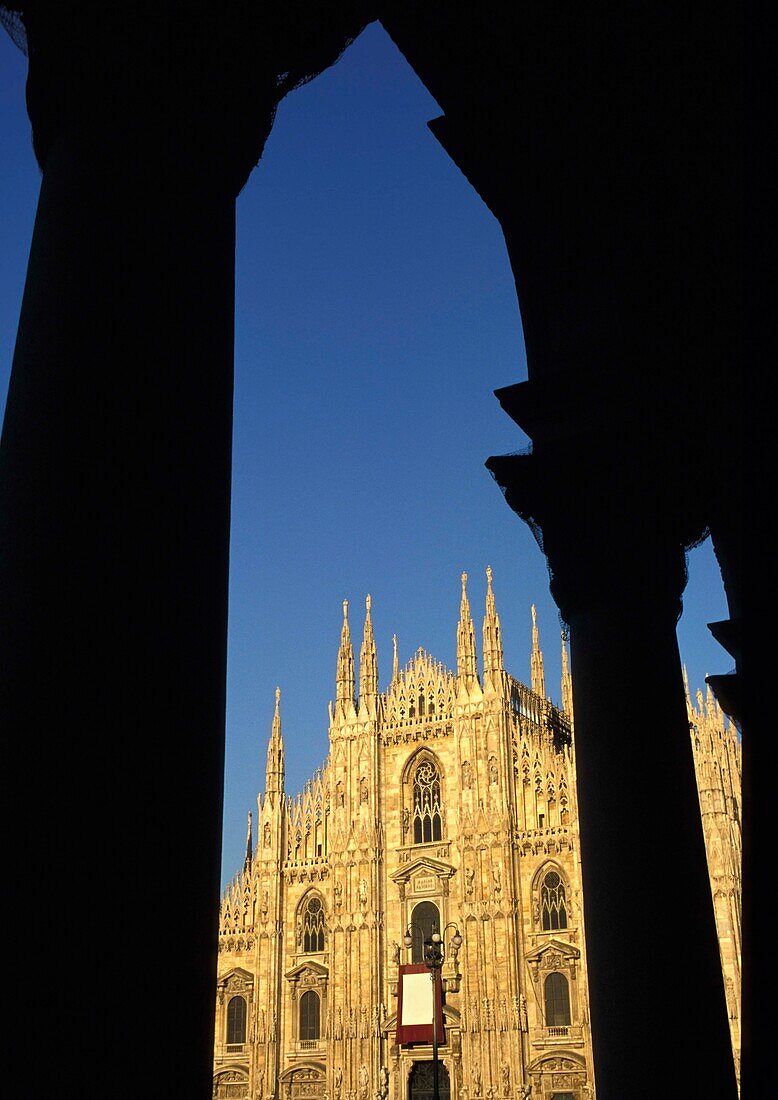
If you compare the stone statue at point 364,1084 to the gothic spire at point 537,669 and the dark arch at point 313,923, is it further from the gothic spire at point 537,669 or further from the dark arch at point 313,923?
the gothic spire at point 537,669

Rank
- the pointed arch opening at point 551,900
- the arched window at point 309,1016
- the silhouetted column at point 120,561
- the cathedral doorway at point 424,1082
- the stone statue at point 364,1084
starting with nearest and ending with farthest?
1. the silhouetted column at point 120,561
2. the cathedral doorway at point 424,1082
3. the stone statue at point 364,1084
4. the pointed arch opening at point 551,900
5. the arched window at point 309,1016

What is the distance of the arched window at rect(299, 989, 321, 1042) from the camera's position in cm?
3691

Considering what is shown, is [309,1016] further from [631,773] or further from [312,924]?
[631,773]

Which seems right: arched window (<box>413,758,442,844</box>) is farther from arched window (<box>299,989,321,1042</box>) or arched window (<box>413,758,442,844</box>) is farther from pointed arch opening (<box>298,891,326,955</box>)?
arched window (<box>299,989,321,1042</box>)

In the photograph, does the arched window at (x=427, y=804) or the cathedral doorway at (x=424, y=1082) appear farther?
the arched window at (x=427, y=804)

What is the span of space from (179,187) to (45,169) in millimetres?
434

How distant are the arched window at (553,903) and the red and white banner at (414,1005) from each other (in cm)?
460

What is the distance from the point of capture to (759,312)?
8.50 ft

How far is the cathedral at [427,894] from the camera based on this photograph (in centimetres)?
3341

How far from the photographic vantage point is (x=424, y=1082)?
113 feet

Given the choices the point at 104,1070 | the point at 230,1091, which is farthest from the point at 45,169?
the point at 230,1091

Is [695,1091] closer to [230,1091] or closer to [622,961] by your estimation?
[622,961]

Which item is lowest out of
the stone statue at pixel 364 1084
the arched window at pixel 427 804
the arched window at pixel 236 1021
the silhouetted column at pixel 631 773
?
the stone statue at pixel 364 1084

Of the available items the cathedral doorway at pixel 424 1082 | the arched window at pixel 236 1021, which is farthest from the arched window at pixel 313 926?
the cathedral doorway at pixel 424 1082
